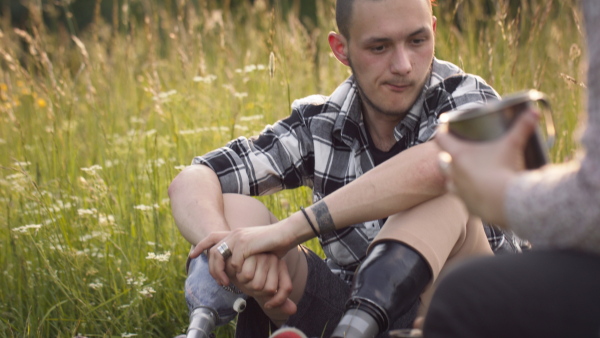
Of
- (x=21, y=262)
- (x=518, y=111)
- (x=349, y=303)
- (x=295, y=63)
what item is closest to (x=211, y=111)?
(x=295, y=63)

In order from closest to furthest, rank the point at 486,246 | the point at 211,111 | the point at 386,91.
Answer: the point at 486,246 → the point at 386,91 → the point at 211,111

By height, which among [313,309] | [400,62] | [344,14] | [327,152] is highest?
[344,14]

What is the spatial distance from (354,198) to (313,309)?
1.29ft

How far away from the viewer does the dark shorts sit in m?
2.08

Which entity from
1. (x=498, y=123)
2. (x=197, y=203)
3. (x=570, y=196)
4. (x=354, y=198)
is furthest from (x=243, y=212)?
(x=570, y=196)

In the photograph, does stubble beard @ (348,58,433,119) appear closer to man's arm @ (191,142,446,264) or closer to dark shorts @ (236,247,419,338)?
man's arm @ (191,142,446,264)

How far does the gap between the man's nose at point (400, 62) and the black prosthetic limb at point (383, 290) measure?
657 millimetres

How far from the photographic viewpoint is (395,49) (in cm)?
222

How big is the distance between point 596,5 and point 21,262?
2.12 metres

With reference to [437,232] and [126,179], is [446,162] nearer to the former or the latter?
[437,232]

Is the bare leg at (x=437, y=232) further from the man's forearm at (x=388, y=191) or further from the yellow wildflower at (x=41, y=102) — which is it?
the yellow wildflower at (x=41, y=102)

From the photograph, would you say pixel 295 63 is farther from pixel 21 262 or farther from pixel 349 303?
pixel 349 303

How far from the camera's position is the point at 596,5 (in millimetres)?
1013

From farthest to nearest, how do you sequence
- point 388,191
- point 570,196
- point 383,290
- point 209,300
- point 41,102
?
1. point 41,102
2. point 209,300
3. point 388,191
4. point 383,290
5. point 570,196
